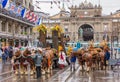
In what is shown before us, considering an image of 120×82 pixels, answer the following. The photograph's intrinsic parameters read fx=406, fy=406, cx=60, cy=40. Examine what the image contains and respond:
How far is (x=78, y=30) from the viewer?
14100 centimetres

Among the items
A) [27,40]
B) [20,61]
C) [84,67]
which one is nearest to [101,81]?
[20,61]

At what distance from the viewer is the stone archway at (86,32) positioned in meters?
142

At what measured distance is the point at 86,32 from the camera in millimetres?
143000

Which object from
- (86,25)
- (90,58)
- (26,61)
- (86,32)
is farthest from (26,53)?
(86,25)

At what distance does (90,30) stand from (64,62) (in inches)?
4455

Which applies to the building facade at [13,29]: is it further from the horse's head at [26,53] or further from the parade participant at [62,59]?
the horse's head at [26,53]

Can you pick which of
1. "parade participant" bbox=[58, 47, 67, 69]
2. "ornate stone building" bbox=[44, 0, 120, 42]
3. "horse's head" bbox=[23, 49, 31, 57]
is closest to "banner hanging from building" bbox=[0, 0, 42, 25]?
"parade participant" bbox=[58, 47, 67, 69]

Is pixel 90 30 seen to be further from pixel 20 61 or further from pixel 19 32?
pixel 20 61

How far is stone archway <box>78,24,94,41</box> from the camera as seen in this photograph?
465 feet

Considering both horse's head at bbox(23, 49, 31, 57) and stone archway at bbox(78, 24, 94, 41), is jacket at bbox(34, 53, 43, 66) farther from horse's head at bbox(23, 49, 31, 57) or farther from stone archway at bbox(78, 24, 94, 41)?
stone archway at bbox(78, 24, 94, 41)

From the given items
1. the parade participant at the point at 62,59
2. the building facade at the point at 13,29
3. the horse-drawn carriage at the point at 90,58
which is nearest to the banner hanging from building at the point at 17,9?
the building facade at the point at 13,29

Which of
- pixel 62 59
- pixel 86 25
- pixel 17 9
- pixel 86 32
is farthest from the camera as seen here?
pixel 86 25

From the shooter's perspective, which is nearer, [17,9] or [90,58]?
[90,58]

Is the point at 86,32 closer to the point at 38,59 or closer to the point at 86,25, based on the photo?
the point at 86,25
